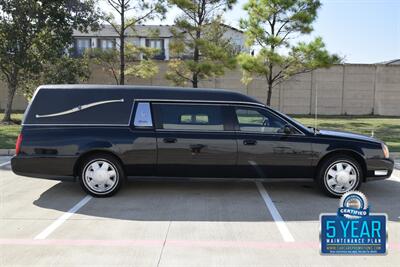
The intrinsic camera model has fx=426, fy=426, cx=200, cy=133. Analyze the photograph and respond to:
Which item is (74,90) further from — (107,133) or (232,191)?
(232,191)

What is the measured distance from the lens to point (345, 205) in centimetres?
325

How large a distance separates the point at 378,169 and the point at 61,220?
15.3ft

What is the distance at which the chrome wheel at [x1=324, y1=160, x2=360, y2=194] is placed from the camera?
645 cm

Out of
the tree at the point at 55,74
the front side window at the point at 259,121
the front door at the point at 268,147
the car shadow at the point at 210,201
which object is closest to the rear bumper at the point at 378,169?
the car shadow at the point at 210,201

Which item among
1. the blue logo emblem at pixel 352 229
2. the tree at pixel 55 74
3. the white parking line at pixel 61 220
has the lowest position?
the white parking line at pixel 61 220

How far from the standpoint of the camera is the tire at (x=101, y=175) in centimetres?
639

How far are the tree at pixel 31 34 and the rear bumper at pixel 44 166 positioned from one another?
1227 centimetres

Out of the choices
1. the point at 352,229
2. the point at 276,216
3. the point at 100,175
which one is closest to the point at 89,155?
the point at 100,175

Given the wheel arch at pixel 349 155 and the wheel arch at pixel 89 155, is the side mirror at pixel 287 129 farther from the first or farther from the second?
the wheel arch at pixel 89 155

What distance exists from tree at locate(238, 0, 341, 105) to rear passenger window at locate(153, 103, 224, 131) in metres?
12.4

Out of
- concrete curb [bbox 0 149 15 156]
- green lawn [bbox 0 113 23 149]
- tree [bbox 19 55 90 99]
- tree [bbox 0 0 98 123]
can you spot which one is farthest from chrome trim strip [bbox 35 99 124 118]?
tree [bbox 19 55 90 99]

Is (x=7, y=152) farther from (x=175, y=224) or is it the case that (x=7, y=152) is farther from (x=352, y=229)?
(x=352, y=229)

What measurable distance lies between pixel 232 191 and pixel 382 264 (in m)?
3.07

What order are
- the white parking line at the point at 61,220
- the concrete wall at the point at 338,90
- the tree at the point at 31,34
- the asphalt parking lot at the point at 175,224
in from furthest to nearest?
the concrete wall at the point at 338,90 → the tree at the point at 31,34 → the white parking line at the point at 61,220 → the asphalt parking lot at the point at 175,224
